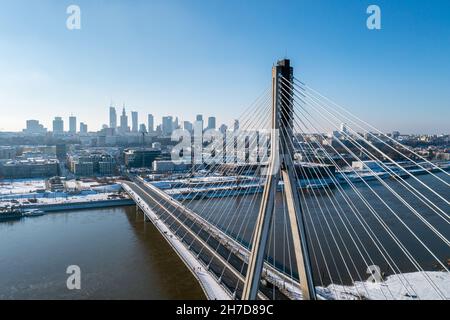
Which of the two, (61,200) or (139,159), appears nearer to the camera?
(61,200)

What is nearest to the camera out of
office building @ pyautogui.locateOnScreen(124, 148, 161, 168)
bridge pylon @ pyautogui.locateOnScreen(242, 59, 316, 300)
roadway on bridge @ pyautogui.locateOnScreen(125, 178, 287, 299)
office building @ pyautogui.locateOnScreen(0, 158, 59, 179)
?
bridge pylon @ pyautogui.locateOnScreen(242, 59, 316, 300)

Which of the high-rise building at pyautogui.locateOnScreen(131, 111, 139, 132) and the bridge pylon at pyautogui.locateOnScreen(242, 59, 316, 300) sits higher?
the high-rise building at pyautogui.locateOnScreen(131, 111, 139, 132)

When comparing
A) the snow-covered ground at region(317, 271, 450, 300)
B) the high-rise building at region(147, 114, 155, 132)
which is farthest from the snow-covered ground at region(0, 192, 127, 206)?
the high-rise building at region(147, 114, 155, 132)

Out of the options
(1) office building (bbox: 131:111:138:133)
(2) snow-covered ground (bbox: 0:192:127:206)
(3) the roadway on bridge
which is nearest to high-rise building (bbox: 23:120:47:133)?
(1) office building (bbox: 131:111:138:133)

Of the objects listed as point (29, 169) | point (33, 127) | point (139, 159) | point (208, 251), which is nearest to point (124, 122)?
point (33, 127)

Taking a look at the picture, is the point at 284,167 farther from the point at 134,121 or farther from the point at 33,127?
the point at 33,127

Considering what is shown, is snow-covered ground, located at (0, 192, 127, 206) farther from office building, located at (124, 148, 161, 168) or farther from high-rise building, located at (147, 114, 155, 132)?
high-rise building, located at (147, 114, 155, 132)

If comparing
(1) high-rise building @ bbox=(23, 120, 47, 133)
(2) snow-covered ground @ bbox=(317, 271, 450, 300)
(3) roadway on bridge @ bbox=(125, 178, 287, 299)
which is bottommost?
(2) snow-covered ground @ bbox=(317, 271, 450, 300)

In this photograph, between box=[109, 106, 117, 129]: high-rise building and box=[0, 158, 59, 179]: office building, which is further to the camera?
box=[109, 106, 117, 129]: high-rise building

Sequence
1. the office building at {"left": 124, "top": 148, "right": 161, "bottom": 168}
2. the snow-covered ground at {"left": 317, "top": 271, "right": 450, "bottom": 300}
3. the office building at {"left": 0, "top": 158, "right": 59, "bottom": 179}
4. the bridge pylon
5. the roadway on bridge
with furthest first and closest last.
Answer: the office building at {"left": 124, "top": 148, "right": 161, "bottom": 168}
the office building at {"left": 0, "top": 158, "right": 59, "bottom": 179}
the snow-covered ground at {"left": 317, "top": 271, "right": 450, "bottom": 300}
the roadway on bridge
the bridge pylon

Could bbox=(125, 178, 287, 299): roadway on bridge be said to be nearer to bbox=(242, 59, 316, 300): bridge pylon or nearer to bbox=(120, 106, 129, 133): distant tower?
bbox=(242, 59, 316, 300): bridge pylon

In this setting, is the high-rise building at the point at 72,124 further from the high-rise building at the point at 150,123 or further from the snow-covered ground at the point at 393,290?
the snow-covered ground at the point at 393,290

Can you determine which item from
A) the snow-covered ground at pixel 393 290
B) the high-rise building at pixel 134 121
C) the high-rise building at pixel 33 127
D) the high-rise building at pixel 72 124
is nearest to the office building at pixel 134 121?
the high-rise building at pixel 134 121
